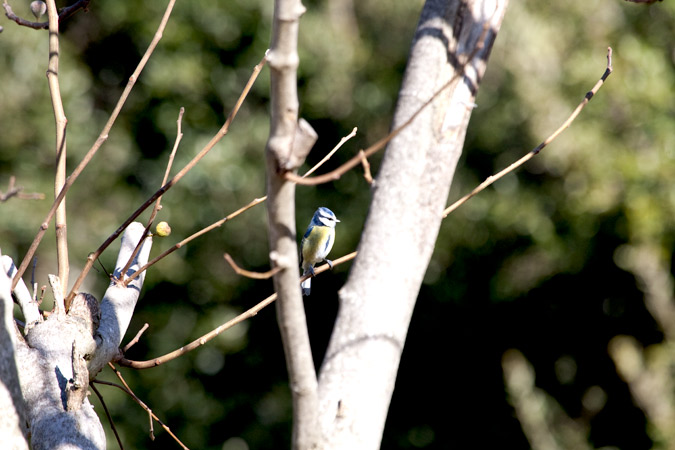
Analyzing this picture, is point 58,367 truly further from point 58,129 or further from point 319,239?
point 319,239

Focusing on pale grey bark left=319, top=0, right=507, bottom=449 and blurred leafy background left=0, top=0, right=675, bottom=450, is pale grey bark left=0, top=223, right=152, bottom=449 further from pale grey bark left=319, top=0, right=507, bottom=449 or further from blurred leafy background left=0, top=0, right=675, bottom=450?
blurred leafy background left=0, top=0, right=675, bottom=450

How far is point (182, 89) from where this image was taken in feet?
18.6

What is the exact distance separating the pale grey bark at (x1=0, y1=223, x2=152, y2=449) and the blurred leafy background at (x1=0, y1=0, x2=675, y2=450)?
330cm

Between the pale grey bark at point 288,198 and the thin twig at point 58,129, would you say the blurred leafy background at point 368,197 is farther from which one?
the pale grey bark at point 288,198

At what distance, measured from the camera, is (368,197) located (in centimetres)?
512

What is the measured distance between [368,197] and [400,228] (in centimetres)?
407

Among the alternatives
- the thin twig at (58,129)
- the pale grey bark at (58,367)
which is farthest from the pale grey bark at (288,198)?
the thin twig at (58,129)

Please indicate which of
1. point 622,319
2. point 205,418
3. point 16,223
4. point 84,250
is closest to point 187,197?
point 84,250

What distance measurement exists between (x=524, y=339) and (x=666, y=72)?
1.93m

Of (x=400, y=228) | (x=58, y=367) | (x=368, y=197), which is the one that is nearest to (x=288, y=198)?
(x=400, y=228)

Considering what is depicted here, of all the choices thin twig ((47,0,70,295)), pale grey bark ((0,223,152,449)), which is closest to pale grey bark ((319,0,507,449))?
pale grey bark ((0,223,152,449))

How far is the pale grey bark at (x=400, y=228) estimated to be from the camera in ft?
3.28

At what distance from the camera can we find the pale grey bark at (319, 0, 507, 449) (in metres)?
1.00

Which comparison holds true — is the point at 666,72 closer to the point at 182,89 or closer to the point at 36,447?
the point at 182,89
